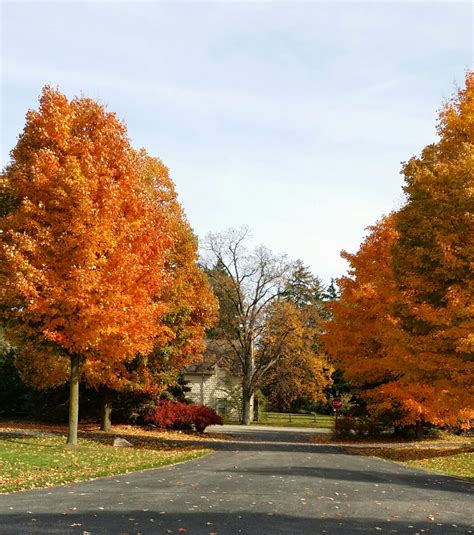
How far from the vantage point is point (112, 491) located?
11680mm

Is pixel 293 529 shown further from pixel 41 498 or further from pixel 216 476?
pixel 216 476

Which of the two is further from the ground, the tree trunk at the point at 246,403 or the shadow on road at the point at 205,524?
the tree trunk at the point at 246,403

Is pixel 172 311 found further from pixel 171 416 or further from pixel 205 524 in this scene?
pixel 205 524

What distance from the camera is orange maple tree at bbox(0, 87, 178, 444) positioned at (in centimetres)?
1861

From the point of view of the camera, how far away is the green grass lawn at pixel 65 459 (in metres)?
13.8

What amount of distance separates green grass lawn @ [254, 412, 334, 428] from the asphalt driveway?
37904 millimetres

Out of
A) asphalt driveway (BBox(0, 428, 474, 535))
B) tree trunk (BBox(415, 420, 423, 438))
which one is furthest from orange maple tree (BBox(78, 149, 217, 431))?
asphalt driveway (BBox(0, 428, 474, 535))

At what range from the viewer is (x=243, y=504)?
34.5 feet

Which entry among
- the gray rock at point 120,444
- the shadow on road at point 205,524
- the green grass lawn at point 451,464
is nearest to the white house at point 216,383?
the gray rock at point 120,444

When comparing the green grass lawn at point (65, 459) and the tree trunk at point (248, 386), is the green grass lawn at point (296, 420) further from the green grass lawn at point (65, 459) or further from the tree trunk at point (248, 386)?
the green grass lawn at point (65, 459)

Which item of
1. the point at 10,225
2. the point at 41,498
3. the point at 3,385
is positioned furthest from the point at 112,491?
the point at 3,385

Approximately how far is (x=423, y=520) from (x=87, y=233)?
12.3m

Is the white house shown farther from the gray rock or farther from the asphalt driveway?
the asphalt driveway

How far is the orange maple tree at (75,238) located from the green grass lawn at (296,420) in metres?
35.0
